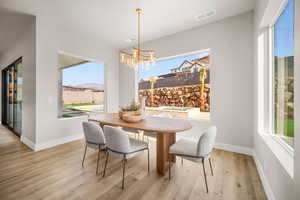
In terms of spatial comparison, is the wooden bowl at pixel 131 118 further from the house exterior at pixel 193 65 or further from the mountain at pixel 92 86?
the mountain at pixel 92 86

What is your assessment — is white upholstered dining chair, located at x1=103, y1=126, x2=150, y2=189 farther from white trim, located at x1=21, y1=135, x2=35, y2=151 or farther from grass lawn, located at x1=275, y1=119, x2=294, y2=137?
white trim, located at x1=21, y1=135, x2=35, y2=151

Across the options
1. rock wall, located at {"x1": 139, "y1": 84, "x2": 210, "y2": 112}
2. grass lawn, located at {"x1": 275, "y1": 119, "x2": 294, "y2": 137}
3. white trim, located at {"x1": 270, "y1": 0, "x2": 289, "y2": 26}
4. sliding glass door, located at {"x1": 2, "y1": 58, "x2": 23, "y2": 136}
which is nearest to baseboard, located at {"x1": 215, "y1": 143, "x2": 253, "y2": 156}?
rock wall, located at {"x1": 139, "y1": 84, "x2": 210, "y2": 112}

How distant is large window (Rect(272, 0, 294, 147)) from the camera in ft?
4.48

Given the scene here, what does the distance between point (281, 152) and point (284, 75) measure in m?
0.87

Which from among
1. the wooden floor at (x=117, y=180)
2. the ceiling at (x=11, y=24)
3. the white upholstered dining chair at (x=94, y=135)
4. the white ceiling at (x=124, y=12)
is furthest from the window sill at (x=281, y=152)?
the ceiling at (x=11, y=24)

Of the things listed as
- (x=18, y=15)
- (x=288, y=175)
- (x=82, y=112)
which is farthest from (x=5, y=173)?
(x=288, y=175)

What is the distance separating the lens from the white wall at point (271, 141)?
981mm

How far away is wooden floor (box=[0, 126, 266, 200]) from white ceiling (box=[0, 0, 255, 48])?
2.75 meters

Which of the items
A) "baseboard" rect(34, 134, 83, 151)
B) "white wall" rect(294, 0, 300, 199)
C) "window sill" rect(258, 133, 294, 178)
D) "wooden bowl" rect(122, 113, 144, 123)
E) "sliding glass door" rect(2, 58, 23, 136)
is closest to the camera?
"white wall" rect(294, 0, 300, 199)

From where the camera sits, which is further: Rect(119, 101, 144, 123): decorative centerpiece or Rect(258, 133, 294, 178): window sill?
Rect(119, 101, 144, 123): decorative centerpiece

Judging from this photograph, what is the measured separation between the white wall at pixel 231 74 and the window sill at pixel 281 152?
796 millimetres

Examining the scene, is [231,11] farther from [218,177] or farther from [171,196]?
[171,196]

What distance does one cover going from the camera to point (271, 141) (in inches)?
67.2

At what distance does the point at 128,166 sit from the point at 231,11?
3379 mm
